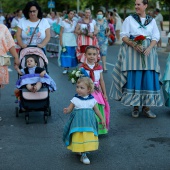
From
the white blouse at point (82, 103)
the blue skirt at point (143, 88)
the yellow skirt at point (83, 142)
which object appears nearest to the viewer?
the yellow skirt at point (83, 142)

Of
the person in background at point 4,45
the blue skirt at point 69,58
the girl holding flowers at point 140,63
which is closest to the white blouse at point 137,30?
the girl holding flowers at point 140,63

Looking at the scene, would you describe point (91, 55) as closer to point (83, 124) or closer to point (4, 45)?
point (83, 124)

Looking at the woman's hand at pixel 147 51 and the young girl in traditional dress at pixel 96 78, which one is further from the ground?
the woman's hand at pixel 147 51

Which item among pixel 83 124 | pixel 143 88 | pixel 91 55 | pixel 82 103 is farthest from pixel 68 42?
pixel 83 124

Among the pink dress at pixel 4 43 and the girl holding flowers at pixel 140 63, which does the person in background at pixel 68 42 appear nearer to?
the girl holding flowers at pixel 140 63

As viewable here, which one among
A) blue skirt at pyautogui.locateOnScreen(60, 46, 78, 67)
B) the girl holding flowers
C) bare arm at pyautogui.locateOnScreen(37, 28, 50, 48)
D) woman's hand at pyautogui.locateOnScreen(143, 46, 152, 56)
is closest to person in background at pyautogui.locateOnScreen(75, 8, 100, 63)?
blue skirt at pyautogui.locateOnScreen(60, 46, 78, 67)

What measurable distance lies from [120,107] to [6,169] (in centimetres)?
425

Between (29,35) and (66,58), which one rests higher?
(29,35)

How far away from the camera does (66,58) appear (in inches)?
608

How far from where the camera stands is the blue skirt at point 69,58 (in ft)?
50.6

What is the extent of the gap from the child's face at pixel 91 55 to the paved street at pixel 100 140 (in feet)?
3.65

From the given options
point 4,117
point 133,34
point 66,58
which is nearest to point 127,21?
point 133,34

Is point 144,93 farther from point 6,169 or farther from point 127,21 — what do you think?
point 6,169

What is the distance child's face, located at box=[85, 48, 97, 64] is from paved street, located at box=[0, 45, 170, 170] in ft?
3.65
